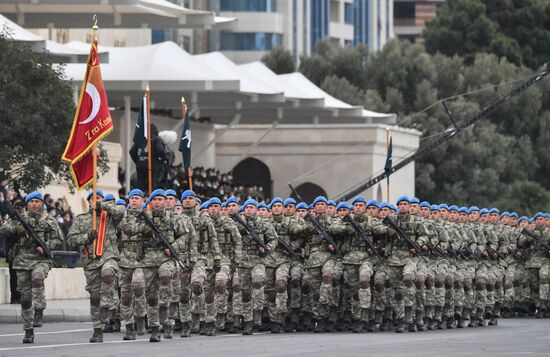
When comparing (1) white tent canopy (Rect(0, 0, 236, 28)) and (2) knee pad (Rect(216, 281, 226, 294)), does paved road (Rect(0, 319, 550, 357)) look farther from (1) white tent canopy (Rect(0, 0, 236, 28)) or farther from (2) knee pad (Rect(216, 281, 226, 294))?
(1) white tent canopy (Rect(0, 0, 236, 28))

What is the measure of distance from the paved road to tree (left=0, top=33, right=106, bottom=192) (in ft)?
19.8

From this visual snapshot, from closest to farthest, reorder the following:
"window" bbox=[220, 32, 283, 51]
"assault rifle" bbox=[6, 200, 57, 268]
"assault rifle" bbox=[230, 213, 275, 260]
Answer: "assault rifle" bbox=[6, 200, 57, 268]
"assault rifle" bbox=[230, 213, 275, 260]
"window" bbox=[220, 32, 283, 51]

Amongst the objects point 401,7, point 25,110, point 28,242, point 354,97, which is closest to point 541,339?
point 28,242

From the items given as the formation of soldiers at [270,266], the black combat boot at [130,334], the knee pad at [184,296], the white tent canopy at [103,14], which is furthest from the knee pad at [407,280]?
the white tent canopy at [103,14]

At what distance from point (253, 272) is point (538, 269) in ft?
29.9

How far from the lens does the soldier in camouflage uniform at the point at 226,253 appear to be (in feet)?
83.4

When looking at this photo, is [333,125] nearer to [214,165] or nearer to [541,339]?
[214,165]

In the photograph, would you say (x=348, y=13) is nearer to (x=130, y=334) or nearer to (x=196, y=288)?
(x=196, y=288)

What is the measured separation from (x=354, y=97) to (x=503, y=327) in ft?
134

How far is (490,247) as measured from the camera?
104 ft

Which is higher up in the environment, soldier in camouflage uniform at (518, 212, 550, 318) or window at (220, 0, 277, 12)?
window at (220, 0, 277, 12)

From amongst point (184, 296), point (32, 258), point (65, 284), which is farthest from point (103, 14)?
point (32, 258)

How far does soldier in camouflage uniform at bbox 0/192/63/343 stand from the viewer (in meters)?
22.7

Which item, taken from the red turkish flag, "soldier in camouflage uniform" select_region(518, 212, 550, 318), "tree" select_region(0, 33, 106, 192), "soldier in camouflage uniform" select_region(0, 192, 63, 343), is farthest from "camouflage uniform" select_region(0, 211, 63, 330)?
"soldier in camouflage uniform" select_region(518, 212, 550, 318)
